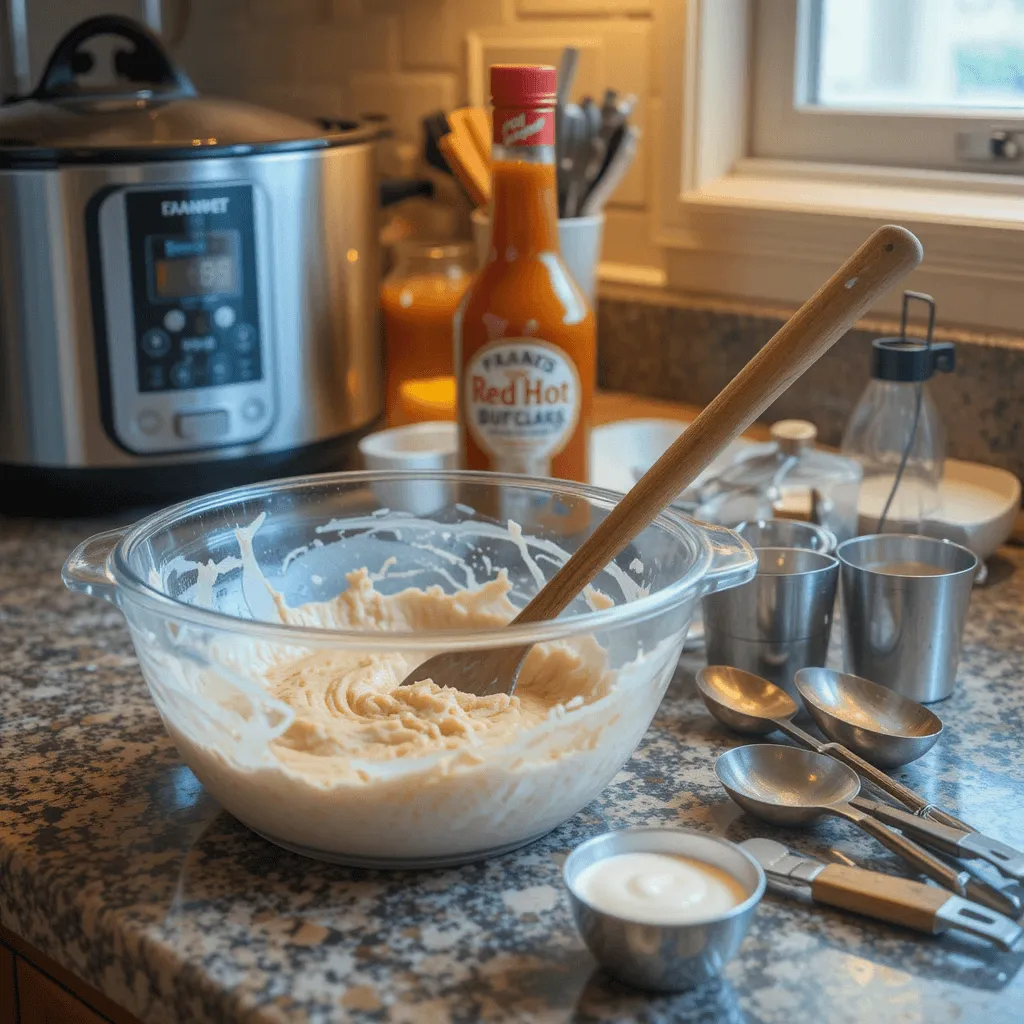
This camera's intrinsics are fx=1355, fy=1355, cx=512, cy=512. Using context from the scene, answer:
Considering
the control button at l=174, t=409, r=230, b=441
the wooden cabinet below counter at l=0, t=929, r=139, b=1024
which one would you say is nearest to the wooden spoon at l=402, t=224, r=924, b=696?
the wooden cabinet below counter at l=0, t=929, r=139, b=1024

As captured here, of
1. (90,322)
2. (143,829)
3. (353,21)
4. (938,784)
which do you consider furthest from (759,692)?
(353,21)

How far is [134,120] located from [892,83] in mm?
713

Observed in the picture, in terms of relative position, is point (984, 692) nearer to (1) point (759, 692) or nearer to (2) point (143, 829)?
(1) point (759, 692)

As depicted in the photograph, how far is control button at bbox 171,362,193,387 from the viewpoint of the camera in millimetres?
1111

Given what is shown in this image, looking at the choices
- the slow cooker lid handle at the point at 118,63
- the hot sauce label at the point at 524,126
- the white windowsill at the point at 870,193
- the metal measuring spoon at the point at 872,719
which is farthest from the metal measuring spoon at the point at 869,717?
the slow cooker lid handle at the point at 118,63

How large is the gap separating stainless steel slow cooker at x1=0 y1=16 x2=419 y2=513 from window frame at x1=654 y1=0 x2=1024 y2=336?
34 cm

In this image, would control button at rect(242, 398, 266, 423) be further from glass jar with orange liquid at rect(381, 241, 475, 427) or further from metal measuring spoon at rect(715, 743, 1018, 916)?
metal measuring spoon at rect(715, 743, 1018, 916)

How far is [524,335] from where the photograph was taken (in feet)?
3.16

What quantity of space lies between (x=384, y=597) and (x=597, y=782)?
0.82ft

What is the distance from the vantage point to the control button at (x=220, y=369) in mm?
1123

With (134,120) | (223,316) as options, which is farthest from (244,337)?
(134,120)

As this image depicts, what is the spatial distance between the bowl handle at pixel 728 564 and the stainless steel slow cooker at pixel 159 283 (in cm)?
56

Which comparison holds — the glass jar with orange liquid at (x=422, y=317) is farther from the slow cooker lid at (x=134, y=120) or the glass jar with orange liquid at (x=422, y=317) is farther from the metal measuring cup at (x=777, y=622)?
the metal measuring cup at (x=777, y=622)

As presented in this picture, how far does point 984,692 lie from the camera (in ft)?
2.75
